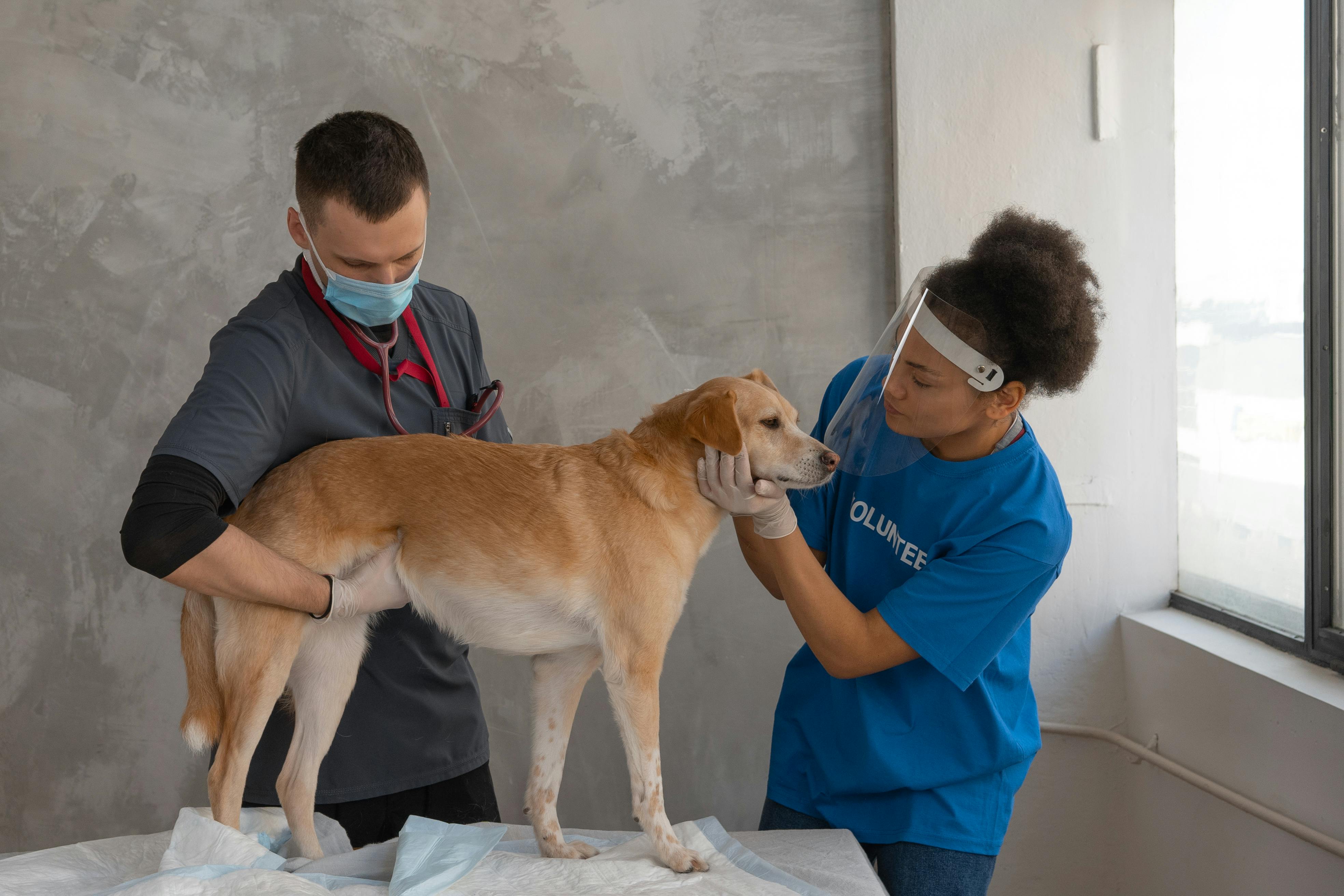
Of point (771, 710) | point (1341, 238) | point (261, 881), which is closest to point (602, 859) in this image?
point (261, 881)

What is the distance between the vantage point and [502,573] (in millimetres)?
1717

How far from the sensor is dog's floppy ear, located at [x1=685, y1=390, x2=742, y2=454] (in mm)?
1743

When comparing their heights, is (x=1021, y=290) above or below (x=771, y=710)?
above

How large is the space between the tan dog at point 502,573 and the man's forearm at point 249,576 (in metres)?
0.07

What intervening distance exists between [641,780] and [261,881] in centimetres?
67

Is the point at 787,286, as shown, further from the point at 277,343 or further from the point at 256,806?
the point at 256,806

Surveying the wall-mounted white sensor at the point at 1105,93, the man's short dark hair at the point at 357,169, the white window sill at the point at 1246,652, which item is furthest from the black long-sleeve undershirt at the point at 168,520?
the wall-mounted white sensor at the point at 1105,93

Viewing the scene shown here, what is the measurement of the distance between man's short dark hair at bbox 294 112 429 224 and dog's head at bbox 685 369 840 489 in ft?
2.32

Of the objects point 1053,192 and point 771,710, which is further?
point 771,710

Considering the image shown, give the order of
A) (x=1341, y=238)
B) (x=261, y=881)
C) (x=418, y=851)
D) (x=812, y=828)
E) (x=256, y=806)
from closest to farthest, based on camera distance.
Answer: (x=261, y=881) < (x=418, y=851) < (x=256, y=806) < (x=812, y=828) < (x=1341, y=238)

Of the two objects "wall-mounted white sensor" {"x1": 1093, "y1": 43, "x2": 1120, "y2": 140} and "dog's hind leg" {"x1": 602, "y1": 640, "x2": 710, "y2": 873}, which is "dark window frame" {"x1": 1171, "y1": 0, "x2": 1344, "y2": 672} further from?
"dog's hind leg" {"x1": 602, "y1": 640, "x2": 710, "y2": 873}

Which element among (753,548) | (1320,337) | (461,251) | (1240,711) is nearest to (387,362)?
(753,548)

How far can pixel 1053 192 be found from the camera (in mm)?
3072

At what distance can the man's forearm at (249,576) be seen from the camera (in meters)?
1.43
